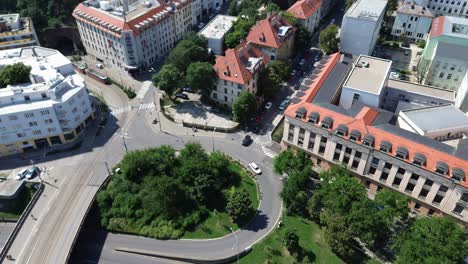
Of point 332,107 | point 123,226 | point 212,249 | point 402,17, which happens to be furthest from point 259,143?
point 402,17

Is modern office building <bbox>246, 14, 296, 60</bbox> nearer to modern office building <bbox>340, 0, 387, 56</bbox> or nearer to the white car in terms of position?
→ modern office building <bbox>340, 0, 387, 56</bbox>

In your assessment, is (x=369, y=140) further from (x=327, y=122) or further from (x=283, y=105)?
(x=283, y=105)

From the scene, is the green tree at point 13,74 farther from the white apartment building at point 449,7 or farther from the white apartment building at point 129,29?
the white apartment building at point 449,7

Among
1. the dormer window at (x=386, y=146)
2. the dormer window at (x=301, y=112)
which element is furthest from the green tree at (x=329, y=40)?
the dormer window at (x=386, y=146)

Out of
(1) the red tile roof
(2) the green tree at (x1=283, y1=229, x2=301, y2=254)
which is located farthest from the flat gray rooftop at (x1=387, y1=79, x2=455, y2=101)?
(2) the green tree at (x1=283, y1=229, x2=301, y2=254)

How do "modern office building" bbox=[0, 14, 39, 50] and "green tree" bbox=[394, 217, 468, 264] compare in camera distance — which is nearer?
"green tree" bbox=[394, 217, 468, 264]

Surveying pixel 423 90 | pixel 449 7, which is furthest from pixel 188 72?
pixel 449 7

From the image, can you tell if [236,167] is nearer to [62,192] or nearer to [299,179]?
[299,179]
